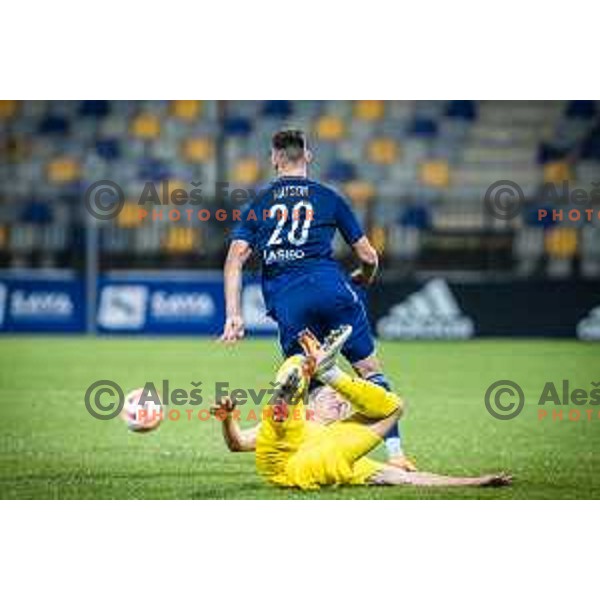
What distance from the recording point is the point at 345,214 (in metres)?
6.78

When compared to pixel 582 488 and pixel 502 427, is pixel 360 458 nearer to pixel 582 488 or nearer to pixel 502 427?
pixel 582 488

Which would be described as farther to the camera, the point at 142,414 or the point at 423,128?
the point at 423,128

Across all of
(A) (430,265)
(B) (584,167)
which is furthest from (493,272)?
(B) (584,167)

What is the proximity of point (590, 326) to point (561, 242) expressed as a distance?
0.92m

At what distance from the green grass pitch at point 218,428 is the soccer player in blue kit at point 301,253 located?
0.69 m

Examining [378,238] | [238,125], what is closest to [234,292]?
[378,238]

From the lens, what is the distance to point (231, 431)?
6371 millimetres

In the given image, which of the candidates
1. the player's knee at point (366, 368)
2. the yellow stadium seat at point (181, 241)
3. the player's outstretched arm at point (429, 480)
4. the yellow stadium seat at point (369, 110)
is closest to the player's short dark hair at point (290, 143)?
the player's knee at point (366, 368)

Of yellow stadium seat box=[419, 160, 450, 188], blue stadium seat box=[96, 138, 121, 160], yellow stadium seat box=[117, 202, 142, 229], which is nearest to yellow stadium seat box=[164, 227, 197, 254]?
yellow stadium seat box=[117, 202, 142, 229]

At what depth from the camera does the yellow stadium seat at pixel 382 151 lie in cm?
1644

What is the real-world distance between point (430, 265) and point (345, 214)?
327 inches

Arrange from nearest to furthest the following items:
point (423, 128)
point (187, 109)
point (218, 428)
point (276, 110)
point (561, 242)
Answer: point (218, 428), point (561, 242), point (187, 109), point (276, 110), point (423, 128)

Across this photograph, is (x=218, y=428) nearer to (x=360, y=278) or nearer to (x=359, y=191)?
(x=360, y=278)

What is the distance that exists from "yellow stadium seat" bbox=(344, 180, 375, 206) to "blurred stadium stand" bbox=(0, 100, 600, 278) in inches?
0.8
